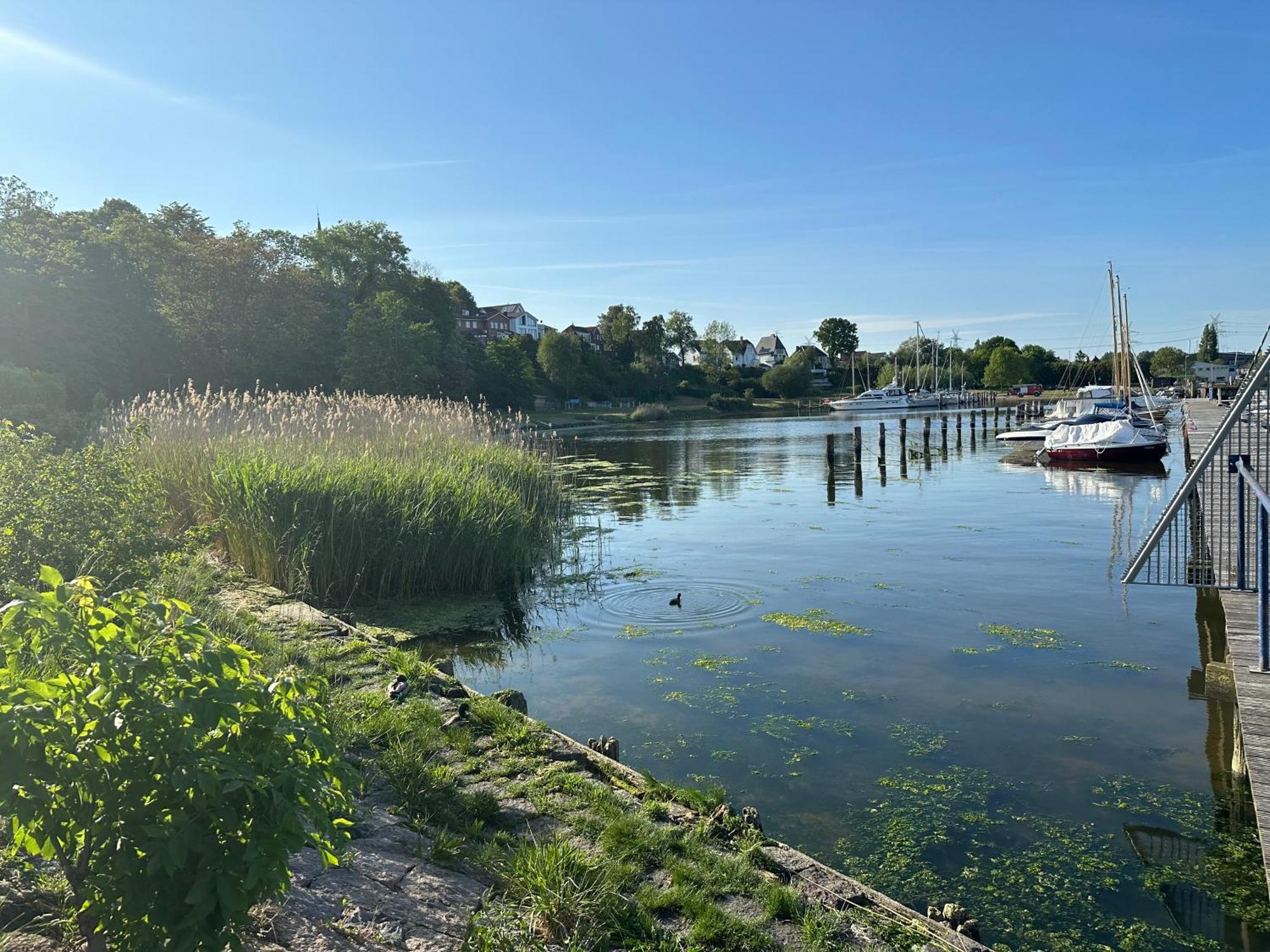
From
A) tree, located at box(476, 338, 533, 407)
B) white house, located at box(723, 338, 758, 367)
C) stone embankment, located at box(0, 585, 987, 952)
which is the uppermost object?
white house, located at box(723, 338, 758, 367)

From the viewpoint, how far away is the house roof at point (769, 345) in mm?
181625

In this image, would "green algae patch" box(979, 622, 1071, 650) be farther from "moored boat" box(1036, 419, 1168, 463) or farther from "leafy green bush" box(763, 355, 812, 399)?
"leafy green bush" box(763, 355, 812, 399)

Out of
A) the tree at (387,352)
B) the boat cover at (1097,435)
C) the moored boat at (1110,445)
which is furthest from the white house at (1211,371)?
the tree at (387,352)

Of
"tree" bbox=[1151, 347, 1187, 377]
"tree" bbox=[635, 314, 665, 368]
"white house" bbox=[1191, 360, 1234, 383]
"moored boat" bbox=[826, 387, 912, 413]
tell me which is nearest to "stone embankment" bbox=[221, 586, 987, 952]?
"moored boat" bbox=[826, 387, 912, 413]

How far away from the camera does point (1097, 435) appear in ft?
102

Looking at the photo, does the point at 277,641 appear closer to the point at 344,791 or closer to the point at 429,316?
the point at 344,791

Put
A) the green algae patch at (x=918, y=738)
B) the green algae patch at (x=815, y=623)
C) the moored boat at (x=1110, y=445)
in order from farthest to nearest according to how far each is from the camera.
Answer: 1. the moored boat at (x=1110, y=445)
2. the green algae patch at (x=815, y=623)
3. the green algae patch at (x=918, y=738)

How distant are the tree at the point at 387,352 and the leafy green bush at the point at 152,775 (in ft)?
159

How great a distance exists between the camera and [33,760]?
2168mm

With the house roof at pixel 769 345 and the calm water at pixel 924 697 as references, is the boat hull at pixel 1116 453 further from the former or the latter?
the house roof at pixel 769 345

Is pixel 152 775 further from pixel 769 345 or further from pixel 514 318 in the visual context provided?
pixel 769 345

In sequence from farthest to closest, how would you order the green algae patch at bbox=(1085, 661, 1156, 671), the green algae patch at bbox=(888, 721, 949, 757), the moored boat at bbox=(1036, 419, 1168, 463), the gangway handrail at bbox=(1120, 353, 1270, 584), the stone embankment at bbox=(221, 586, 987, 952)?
the moored boat at bbox=(1036, 419, 1168, 463) → the green algae patch at bbox=(1085, 661, 1156, 671) → the gangway handrail at bbox=(1120, 353, 1270, 584) → the green algae patch at bbox=(888, 721, 949, 757) → the stone embankment at bbox=(221, 586, 987, 952)

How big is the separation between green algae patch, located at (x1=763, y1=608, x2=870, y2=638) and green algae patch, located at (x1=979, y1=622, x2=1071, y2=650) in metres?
1.49

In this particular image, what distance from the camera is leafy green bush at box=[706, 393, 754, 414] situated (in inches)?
3740
